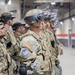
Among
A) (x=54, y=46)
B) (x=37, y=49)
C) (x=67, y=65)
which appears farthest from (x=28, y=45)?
(x=67, y=65)

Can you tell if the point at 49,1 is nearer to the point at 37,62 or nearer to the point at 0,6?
the point at 0,6

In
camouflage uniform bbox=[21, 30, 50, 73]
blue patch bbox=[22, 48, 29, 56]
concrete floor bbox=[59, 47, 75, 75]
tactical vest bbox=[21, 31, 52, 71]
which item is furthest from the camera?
concrete floor bbox=[59, 47, 75, 75]

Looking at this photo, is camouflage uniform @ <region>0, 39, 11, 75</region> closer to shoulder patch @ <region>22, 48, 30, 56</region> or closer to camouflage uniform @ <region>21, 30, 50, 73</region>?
camouflage uniform @ <region>21, 30, 50, 73</region>

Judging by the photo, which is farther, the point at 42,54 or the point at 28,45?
the point at 42,54

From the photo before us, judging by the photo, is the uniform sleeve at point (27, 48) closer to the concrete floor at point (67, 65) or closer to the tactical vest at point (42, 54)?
the tactical vest at point (42, 54)

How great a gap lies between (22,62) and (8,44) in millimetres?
2070

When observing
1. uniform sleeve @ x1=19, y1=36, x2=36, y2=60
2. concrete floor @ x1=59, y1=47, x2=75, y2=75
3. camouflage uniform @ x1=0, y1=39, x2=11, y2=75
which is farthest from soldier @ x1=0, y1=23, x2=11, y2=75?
concrete floor @ x1=59, y1=47, x2=75, y2=75

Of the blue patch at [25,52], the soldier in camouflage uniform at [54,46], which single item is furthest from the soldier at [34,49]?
the soldier in camouflage uniform at [54,46]

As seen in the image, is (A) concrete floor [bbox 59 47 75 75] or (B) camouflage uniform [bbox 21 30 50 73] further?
(A) concrete floor [bbox 59 47 75 75]

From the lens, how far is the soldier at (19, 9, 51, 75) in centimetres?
252

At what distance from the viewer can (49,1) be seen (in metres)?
15.6

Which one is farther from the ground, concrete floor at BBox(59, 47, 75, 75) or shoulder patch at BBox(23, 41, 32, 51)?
shoulder patch at BBox(23, 41, 32, 51)

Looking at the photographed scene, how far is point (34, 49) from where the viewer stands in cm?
264

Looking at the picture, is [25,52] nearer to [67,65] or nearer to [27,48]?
[27,48]
